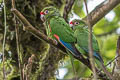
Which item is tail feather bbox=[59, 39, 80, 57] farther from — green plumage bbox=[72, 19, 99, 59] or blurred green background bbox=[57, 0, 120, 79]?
blurred green background bbox=[57, 0, 120, 79]

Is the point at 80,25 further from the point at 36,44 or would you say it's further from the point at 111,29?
the point at 111,29

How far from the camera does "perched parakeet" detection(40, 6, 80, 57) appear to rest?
3.20 metres

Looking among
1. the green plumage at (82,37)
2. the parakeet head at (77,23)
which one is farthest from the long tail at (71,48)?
the parakeet head at (77,23)

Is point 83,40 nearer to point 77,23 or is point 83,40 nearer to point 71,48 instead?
point 71,48

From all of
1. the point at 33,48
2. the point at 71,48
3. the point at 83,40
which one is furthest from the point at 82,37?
the point at 33,48

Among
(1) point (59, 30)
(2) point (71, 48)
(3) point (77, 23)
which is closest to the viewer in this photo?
(2) point (71, 48)

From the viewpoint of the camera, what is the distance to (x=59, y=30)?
3453mm

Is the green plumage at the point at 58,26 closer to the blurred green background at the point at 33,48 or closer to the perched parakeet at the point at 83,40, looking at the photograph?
the perched parakeet at the point at 83,40

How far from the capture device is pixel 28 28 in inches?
93.3

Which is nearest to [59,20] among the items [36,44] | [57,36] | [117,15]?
[57,36]

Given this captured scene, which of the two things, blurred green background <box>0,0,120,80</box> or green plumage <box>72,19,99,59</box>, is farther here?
blurred green background <box>0,0,120,80</box>

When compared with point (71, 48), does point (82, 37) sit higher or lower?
higher

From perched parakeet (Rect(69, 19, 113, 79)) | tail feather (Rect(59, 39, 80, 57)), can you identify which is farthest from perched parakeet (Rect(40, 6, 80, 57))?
perched parakeet (Rect(69, 19, 113, 79))

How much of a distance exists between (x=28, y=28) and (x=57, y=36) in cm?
109
